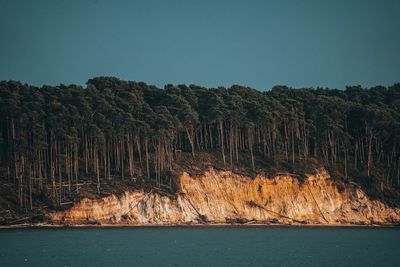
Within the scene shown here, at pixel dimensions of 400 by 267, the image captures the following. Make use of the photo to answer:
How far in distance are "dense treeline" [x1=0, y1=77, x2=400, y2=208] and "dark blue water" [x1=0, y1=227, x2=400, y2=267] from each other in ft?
57.0

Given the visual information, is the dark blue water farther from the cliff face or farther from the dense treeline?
the dense treeline

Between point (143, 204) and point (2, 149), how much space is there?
26345 millimetres

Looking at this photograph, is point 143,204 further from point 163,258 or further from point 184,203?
point 163,258

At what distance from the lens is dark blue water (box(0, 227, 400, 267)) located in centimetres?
6378

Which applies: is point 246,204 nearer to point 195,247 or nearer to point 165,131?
point 165,131

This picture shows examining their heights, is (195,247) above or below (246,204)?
below

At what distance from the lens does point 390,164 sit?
5221 inches

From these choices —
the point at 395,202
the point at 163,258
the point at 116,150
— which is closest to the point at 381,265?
the point at 163,258

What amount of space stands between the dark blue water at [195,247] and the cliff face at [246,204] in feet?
19.9

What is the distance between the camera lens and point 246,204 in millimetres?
117312

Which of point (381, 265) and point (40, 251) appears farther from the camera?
point (40, 251)

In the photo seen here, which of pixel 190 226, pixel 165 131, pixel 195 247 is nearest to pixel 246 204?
pixel 190 226

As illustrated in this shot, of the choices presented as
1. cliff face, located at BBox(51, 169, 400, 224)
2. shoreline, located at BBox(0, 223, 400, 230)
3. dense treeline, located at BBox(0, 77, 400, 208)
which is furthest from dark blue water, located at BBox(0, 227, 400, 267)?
dense treeline, located at BBox(0, 77, 400, 208)

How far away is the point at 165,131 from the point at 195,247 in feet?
144
